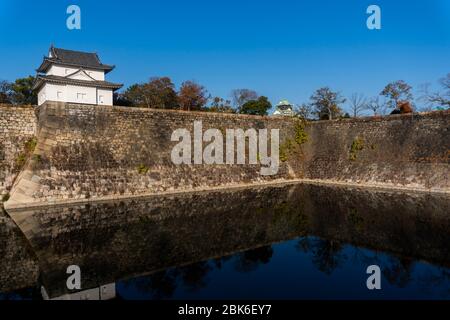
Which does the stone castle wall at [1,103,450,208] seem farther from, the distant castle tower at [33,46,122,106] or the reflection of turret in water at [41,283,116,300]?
the distant castle tower at [33,46,122,106]

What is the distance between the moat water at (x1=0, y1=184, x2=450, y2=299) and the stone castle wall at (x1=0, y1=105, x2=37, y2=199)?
307 cm

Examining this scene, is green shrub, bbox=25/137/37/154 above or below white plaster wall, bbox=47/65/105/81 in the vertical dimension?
below

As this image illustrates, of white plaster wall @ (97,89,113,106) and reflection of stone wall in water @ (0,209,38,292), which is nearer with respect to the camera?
reflection of stone wall in water @ (0,209,38,292)

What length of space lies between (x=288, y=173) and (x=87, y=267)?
16252mm

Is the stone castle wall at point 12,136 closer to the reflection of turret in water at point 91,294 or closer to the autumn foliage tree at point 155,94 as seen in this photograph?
the reflection of turret in water at point 91,294

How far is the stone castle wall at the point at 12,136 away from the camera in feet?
45.1

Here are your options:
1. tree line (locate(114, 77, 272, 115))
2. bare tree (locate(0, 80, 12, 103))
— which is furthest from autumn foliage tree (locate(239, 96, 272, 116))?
bare tree (locate(0, 80, 12, 103))

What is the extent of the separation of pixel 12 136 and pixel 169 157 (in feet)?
21.9

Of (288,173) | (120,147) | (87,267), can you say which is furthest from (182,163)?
(87,267)

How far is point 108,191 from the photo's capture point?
47.9 ft

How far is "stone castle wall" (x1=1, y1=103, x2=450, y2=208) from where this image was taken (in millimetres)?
13969

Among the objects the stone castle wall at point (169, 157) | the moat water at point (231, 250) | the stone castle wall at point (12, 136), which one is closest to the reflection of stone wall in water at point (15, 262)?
the moat water at point (231, 250)

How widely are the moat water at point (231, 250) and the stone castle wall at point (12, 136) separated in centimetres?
307

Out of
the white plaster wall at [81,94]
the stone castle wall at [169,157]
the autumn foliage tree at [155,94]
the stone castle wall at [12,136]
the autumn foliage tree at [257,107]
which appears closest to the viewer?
the stone castle wall at [12,136]
